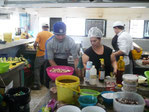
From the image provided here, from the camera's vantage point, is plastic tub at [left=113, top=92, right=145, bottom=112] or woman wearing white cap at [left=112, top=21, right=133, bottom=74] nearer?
plastic tub at [left=113, top=92, right=145, bottom=112]

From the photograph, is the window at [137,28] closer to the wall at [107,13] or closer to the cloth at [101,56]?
the wall at [107,13]

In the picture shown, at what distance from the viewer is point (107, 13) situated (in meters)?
4.93

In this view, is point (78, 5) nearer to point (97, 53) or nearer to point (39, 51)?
point (97, 53)

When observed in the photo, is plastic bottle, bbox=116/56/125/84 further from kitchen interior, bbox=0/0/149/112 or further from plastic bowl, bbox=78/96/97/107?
kitchen interior, bbox=0/0/149/112

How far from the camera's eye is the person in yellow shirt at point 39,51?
4.34m

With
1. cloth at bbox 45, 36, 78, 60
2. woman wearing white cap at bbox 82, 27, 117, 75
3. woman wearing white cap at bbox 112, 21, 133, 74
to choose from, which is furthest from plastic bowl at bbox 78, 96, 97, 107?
woman wearing white cap at bbox 112, 21, 133, 74

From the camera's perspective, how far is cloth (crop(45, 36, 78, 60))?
9.60 ft

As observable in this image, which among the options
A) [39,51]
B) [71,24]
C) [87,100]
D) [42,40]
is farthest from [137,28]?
[87,100]

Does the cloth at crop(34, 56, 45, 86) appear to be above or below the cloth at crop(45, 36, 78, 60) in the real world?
below

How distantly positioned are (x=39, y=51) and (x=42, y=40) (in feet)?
1.04

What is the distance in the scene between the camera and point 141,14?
4793 mm

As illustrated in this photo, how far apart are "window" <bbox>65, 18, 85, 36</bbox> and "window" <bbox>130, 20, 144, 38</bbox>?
157 centimetres

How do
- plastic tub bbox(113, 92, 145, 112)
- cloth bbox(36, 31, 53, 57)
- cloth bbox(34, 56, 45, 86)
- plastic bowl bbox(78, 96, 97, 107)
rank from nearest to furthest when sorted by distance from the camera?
plastic tub bbox(113, 92, 145, 112) → plastic bowl bbox(78, 96, 97, 107) → cloth bbox(36, 31, 53, 57) → cloth bbox(34, 56, 45, 86)

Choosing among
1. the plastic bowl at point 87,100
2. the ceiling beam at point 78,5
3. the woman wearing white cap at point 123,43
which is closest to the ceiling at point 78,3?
the ceiling beam at point 78,5
